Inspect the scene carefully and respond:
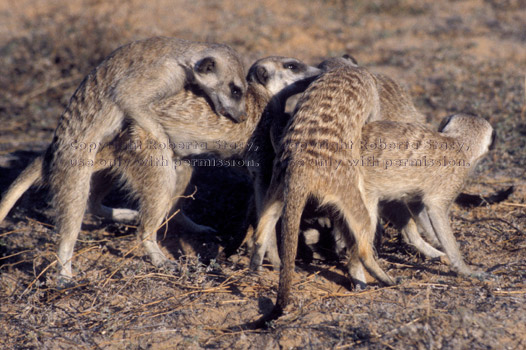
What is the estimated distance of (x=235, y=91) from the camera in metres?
4.15

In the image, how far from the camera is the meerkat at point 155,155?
377 cm

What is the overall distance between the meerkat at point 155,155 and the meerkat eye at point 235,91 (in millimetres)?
56

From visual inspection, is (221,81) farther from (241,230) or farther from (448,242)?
(448,242)

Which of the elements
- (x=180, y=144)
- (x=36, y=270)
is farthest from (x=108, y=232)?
Answer: (x=180, y=144)

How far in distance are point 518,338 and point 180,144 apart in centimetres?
251

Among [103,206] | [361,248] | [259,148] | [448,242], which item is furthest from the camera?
[103,206]

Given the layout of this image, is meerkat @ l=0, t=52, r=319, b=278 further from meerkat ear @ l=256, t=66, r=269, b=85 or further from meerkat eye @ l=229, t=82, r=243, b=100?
meerkat ear @ l=256, t=66, r=269, b=85

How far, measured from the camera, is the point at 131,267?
3.88 m

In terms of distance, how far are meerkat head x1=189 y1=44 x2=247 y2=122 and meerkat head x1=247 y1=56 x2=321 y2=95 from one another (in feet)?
1.01

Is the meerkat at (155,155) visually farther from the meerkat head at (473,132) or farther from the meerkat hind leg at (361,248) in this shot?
the meerkat head at (473,132)

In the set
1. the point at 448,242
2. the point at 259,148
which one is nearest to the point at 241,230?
the point at 259,148

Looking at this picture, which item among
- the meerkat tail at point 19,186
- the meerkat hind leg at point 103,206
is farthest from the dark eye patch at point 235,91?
the meerkat tail at point 19,186

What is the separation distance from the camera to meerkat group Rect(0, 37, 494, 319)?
3.33m

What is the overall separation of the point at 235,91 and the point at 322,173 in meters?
1.27
